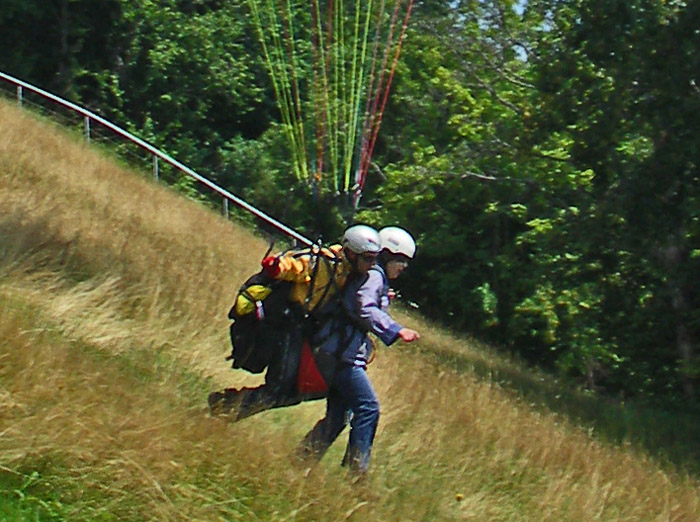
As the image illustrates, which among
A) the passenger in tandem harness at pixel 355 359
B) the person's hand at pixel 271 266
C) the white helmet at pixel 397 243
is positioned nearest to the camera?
the person's hand at pixel 271 266

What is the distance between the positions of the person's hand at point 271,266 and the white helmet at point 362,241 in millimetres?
413

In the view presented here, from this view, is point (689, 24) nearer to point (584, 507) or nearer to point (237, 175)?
point (584, 507)

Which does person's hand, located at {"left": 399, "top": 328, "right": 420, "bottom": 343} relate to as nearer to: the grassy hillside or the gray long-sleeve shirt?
the gray long-sleeve shirt

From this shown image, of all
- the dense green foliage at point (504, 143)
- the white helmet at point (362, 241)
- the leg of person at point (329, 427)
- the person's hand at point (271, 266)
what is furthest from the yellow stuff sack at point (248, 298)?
the dense green foliage at point (504, 143)

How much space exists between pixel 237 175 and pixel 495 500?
27.2 meters

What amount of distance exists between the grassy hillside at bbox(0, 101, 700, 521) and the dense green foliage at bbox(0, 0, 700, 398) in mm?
4859

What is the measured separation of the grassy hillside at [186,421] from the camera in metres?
5.80

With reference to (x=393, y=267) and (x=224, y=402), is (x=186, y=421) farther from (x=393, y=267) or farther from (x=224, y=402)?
(x=393, y=267)

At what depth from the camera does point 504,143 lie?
84.1 feet

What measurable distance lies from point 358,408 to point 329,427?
11.0 inches

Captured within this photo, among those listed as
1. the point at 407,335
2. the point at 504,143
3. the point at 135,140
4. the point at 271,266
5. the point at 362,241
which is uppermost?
the point at 504,143

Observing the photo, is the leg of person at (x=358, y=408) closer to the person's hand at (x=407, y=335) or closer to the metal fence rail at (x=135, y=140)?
the person's hand at (x=407, y=335)

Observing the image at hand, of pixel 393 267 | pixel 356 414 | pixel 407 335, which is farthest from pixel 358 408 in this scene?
pixel 393 267

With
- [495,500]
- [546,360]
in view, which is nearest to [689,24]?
[495,500]
